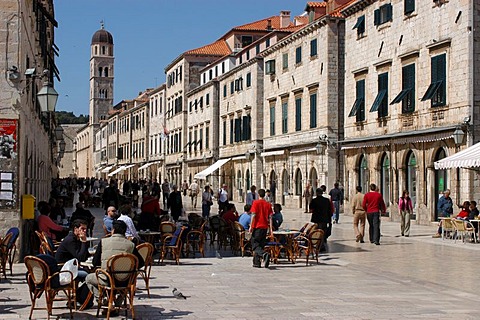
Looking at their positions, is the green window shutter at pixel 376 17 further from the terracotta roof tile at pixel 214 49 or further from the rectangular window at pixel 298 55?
the terracotta roof tile at pixel 214 49

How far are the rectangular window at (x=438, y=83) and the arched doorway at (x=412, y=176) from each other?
285cm

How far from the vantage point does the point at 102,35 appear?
128500 mm

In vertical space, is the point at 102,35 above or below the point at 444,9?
above

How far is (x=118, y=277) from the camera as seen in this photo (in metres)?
9.81

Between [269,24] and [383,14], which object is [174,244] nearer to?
[383,14]

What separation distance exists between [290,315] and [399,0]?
2334 cm

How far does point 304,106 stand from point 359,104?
22.5 feet

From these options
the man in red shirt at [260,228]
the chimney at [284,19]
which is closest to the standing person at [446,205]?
the man in red shirt at [260,228]

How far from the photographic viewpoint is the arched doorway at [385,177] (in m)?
31.9

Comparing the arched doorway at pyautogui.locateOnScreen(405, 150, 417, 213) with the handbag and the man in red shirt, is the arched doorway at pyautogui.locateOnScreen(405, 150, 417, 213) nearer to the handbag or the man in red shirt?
the man in red shirt

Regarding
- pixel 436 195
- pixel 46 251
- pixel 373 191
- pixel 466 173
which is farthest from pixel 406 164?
pixel 46 251

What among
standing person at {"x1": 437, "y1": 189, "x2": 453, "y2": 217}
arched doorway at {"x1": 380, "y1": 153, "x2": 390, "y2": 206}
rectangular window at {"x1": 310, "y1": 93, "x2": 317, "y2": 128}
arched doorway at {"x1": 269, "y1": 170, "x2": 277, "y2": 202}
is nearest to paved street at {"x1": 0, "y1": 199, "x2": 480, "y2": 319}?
standing person at {"x1": 437, "y1": 189, "x2": 453, "y2": 217}

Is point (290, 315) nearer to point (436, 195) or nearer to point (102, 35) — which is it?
point (436, 195)

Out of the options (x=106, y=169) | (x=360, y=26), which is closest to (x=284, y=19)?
(x=360, y=26)
